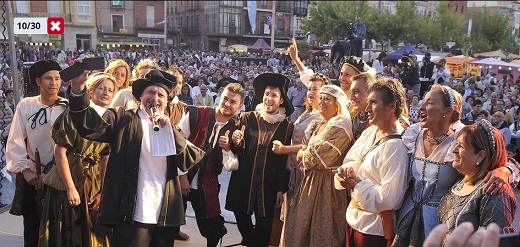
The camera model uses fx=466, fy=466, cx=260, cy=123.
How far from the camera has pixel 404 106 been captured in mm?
2994

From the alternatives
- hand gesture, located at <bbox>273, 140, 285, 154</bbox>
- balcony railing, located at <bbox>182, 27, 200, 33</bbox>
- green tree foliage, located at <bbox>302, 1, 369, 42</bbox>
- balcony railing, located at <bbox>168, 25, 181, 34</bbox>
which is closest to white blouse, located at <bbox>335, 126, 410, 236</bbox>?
hand gesture, located at <bbox>273, 140, 285, 154</bbox>

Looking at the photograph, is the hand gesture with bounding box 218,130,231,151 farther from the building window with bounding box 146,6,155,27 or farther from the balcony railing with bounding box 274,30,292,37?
the balcony railing with bounding box 274,30,292,37

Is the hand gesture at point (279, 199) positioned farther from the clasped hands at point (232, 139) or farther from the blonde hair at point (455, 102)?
the blonde hair at point (455, 102)

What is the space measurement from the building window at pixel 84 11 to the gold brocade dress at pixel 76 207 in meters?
42.4

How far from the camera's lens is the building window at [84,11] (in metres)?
42.0

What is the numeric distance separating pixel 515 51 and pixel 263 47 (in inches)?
772

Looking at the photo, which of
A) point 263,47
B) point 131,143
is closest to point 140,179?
point 131,143

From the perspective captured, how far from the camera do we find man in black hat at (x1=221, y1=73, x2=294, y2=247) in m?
3.79

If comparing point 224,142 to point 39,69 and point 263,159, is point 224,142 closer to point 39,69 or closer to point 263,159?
point 263,159

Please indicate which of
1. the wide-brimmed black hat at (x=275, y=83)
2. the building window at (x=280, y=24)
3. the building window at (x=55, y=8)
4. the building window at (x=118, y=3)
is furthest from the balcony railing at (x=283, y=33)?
the wide-brimmed black hat at (x=275, y=83)

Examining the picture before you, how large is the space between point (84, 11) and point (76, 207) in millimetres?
43120

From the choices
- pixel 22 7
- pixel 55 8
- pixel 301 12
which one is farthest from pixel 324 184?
pixel 301 12

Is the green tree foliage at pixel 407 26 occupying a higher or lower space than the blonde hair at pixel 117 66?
higher

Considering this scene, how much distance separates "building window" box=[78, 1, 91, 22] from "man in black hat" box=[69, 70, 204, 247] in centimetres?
4285
